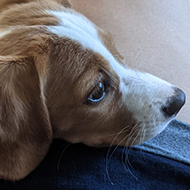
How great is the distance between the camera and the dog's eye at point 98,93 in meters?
1.08

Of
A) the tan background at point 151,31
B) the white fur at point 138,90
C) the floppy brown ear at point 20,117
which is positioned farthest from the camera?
the tan background at point 151,31

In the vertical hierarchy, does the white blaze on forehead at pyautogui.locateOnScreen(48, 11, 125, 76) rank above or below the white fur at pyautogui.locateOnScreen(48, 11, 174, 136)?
above

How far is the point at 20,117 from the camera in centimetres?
102

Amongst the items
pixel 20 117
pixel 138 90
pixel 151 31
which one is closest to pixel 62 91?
pixel 20 117

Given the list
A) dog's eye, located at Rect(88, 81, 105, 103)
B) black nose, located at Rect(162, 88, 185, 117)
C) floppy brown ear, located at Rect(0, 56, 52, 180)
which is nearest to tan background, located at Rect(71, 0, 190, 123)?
black nose, located at Rect(162, 88, 185, 117)

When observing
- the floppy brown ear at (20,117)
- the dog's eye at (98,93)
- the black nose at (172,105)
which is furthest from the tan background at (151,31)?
the floppy brown ear at (20,117)

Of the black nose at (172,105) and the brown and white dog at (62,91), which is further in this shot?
the black nose at (172,105)

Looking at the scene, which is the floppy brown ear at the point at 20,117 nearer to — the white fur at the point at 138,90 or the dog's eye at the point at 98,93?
the dog's eye at the point at 98,93

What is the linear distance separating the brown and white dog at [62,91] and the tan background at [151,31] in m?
0.75

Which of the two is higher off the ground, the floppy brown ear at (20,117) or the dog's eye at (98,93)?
the dog's eye at (98,93)

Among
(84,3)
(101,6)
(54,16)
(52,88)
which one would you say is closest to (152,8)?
(101,6)

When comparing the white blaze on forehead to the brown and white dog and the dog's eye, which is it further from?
the dog's eye

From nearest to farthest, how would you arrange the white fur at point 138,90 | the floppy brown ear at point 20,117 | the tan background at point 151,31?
the floppy brown ear at point 20,117 < the white fur at point 138,90 < the tan background at point 151,31

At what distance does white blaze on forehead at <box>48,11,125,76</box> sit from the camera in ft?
3.56
